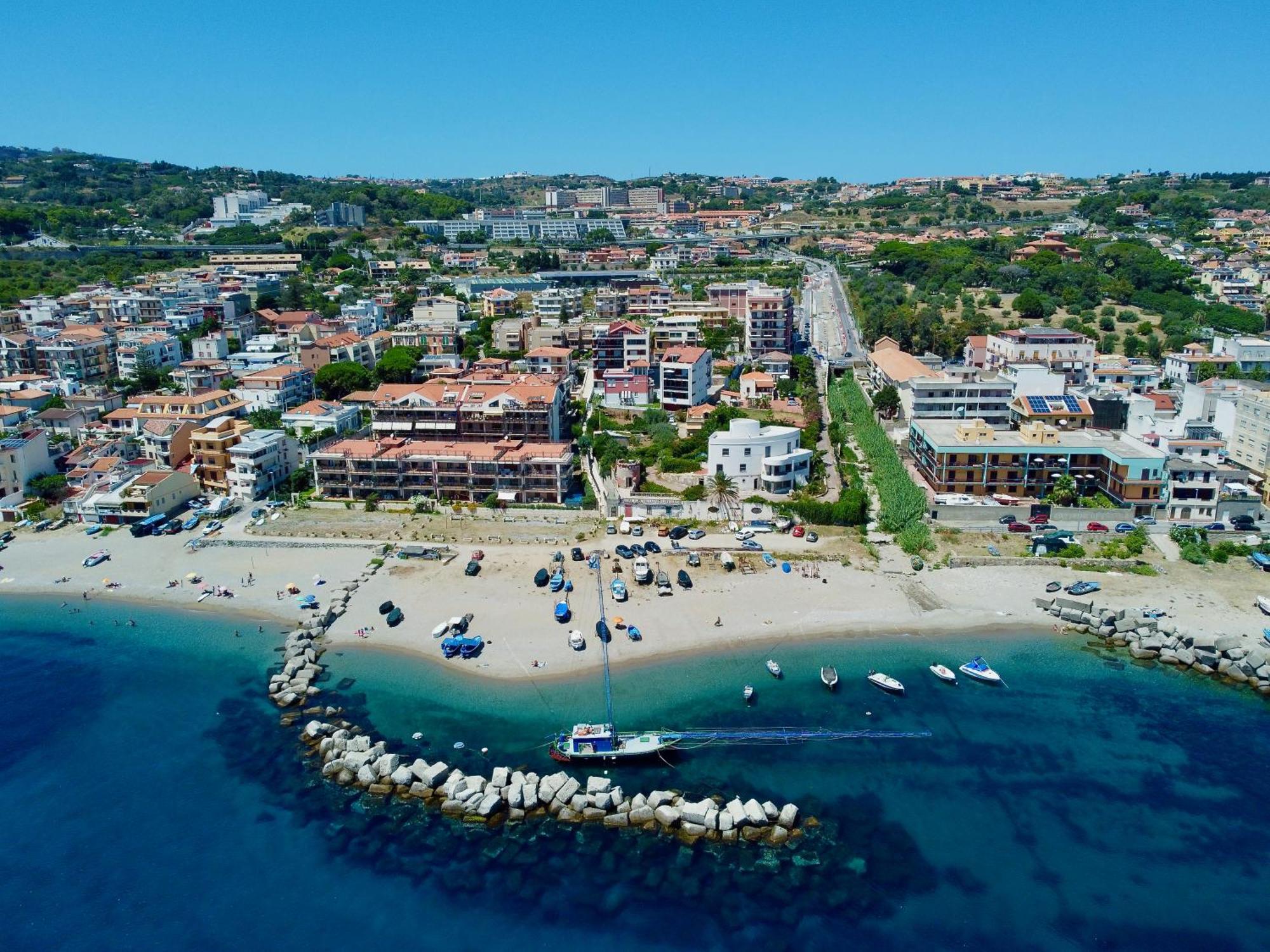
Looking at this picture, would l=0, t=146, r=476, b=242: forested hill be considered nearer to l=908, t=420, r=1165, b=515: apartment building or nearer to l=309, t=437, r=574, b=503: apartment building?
l=309, t=437, r=574, b=503: apartment building

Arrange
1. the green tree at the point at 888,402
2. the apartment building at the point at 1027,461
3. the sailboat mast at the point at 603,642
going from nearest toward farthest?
the sailboat mast at the point at 603,642, the apartment building at the point at 1027,461, the green tree at the point at 888,402

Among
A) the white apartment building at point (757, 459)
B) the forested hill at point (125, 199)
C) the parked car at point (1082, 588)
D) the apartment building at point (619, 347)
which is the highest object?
the forested hill at point (125, 199)

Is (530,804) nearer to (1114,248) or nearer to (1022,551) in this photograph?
(1022,551)

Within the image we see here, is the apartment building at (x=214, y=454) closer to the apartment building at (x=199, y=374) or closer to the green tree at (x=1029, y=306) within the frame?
the apartment building at (x=199, y=374)

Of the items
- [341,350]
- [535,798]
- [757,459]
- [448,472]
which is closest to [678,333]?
[341,350]

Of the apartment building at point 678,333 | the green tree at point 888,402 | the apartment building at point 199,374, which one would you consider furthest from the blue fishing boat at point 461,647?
the apartment building at point 678,333

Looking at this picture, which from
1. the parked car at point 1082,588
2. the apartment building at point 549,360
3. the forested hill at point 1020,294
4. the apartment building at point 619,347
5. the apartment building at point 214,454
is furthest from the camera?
the forested hill at point 1020,294

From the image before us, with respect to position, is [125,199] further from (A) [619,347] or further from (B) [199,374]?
(A) [619,347]
